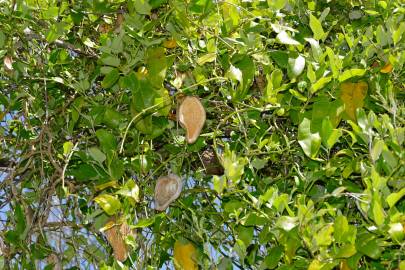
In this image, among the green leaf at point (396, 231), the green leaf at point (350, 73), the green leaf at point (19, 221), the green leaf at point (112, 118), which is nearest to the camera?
the green leaf at point (396, 231)

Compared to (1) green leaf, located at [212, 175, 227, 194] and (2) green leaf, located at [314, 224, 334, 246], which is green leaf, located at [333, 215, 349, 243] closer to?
(2) green leaf, located at [314, 224, 334, 246]

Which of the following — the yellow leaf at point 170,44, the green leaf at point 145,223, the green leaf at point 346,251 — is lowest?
the green leaf at point 145,223

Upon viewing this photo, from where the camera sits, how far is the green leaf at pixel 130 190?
1530 millimetres

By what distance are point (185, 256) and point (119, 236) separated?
0.13 m

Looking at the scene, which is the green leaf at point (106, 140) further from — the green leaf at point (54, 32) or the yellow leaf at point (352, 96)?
the yellow leaf at point (352, 96)

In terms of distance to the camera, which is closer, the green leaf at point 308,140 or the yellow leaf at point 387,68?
the green leaf at point 308,140

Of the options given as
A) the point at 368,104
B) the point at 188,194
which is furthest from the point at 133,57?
the point at 368,104

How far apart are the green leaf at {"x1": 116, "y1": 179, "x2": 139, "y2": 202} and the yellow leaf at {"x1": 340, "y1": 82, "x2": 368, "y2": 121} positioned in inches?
17.3

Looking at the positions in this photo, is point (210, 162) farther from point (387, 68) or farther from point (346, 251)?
point (346, 251)

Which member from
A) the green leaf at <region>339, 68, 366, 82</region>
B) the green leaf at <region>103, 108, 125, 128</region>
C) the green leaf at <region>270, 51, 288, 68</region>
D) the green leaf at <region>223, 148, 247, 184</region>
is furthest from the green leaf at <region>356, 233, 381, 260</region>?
the green leaf at <region>103, 108, 125, 128</region>

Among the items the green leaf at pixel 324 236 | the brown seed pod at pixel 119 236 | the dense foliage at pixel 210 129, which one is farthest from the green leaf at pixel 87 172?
the green leaf at pixel 324 236

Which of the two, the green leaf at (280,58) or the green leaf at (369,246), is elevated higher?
the green leaf at (280,58)

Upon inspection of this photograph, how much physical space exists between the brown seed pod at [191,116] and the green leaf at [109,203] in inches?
7.1

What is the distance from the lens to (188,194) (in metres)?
1.77
